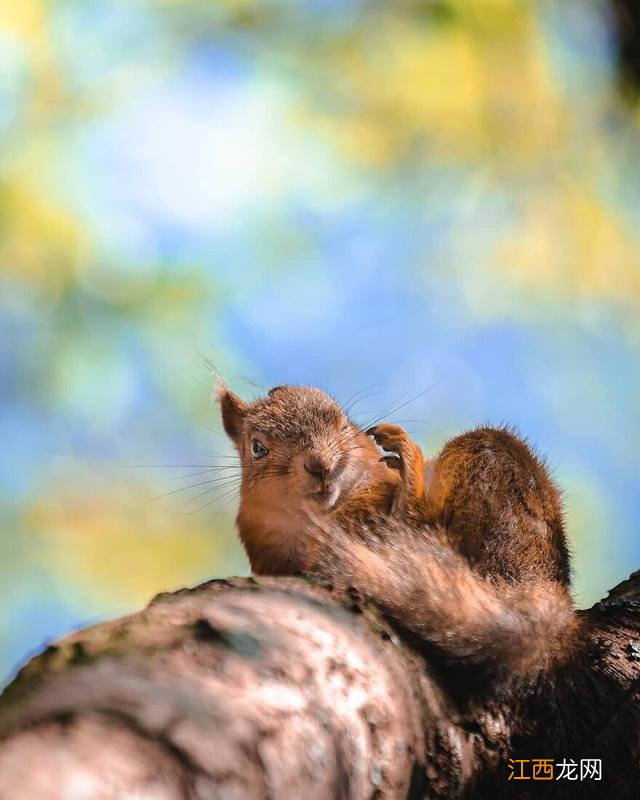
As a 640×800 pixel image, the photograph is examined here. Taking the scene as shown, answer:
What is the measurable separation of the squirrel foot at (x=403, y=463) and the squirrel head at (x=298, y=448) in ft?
0.38

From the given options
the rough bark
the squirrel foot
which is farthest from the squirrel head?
the rough bark

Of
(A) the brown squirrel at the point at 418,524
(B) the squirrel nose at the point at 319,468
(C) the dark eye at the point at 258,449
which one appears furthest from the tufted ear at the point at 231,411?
(B) the squirrel nose at the point at 319,468

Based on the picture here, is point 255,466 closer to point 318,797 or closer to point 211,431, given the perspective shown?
point 211,431

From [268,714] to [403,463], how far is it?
119 cm

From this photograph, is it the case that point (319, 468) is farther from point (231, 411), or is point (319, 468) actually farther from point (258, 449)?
point (231, 411)

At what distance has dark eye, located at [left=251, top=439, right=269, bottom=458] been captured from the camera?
101 inches

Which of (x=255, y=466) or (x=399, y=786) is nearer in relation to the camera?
(x=399, y=786)

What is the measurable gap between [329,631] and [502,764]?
0.46 m

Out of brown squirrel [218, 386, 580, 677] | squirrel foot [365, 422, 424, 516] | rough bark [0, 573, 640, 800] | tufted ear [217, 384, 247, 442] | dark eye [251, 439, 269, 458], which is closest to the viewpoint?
rough bark [0, 573, 640, 800]

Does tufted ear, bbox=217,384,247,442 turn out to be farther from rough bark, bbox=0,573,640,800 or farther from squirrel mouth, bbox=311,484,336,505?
rough bark, bbox=0,573,640,800

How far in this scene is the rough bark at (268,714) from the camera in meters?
0.87

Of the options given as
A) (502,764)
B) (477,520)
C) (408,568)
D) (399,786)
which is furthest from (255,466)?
(399,786)

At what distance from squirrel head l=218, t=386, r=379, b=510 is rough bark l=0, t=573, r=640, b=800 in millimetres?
887

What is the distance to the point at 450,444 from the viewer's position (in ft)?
7.25
